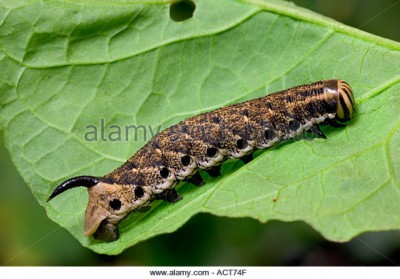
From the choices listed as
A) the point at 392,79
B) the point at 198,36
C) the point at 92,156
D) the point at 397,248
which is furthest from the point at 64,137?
the point at 397,248

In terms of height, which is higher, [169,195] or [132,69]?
[132,69]

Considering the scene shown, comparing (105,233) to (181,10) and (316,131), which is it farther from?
(181,10)

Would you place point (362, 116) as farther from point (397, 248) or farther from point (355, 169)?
point (397, 248)

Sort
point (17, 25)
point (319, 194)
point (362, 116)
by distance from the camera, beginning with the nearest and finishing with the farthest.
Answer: point (319, 194) → point (362, 116) → point (17, 25)

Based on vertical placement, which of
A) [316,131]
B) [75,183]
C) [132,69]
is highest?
[132,69]

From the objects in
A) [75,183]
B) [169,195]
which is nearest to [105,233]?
[75,183]

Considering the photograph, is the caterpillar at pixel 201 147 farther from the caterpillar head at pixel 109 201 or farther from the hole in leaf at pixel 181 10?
the hole in leaf at pixel 181 10
